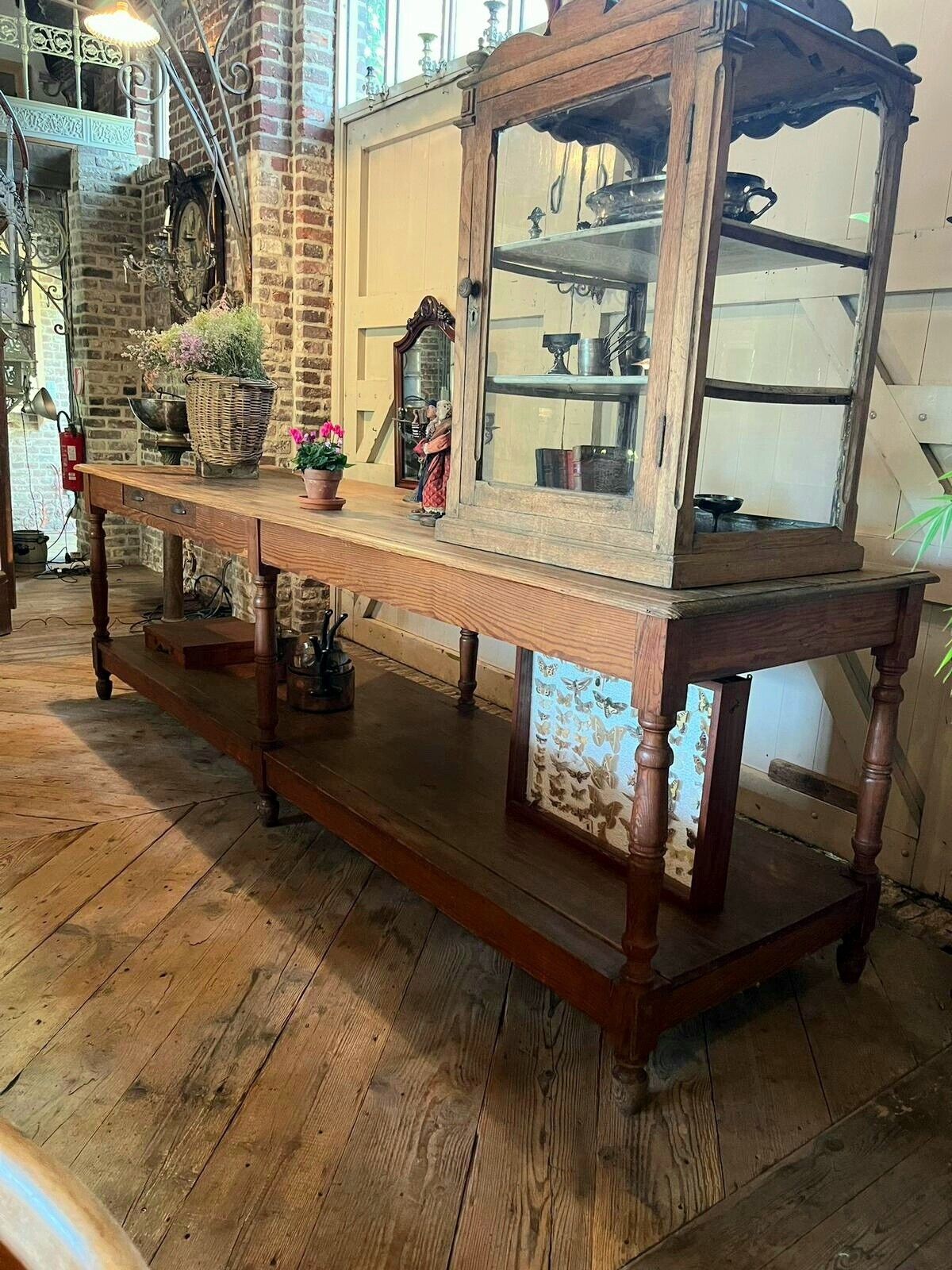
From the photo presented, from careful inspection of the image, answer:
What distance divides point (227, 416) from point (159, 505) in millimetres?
394

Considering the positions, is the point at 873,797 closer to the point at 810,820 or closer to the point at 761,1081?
the point at 761,1081

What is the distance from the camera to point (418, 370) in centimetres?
400

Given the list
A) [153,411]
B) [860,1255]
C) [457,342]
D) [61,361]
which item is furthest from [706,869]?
[61,361]

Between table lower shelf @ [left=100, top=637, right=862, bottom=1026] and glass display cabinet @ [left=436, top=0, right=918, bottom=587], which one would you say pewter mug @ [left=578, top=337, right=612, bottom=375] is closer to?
glass display cabinet @ [left=436, top=0, right=918, bottom=587]

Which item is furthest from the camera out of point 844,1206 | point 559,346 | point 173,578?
point 173,578

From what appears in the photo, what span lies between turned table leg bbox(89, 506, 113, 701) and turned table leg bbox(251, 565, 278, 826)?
4.30 ft

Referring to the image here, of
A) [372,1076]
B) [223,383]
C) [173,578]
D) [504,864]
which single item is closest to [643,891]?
[504,864]

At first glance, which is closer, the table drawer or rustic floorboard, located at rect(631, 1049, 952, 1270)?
rustic floorboard, located at rect(631, 1049, 952, 1270)

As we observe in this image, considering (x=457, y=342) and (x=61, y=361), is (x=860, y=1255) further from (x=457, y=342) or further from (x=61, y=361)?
(x=61, y=361)

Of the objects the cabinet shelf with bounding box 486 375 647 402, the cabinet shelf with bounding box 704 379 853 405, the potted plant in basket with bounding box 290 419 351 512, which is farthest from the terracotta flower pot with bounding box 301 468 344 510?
the cabinet shelf with bounding box 704 379 853 405

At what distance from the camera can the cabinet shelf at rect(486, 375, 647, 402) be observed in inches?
70.2

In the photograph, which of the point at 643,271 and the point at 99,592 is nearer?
the point at 643,271

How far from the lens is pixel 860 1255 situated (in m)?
1.51

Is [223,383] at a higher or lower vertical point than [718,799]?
higher
